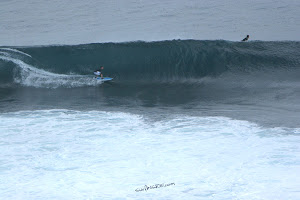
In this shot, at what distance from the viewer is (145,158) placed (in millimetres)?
12078

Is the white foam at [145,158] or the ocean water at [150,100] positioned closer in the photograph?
the white foam at [145,158]

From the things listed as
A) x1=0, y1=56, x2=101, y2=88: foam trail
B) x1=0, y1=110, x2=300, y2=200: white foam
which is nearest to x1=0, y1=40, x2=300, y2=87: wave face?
x1=0, y1=56, x2=101, y2=88: foam trail

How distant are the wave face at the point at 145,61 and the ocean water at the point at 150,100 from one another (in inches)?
2.3

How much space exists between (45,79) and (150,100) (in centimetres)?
561

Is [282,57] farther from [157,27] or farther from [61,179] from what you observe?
[61,179]

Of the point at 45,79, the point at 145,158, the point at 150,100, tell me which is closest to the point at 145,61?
the point at 150,100

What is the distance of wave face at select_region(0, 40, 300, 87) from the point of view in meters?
19.6

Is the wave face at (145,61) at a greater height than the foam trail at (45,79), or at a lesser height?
greater

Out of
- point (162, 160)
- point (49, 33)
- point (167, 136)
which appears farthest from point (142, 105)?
point (49, 33)

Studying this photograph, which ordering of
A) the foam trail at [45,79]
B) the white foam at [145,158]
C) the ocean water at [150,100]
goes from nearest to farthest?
the white foam at [145,158] → the ocean water at [150,100] → the foam trail at [45,79]

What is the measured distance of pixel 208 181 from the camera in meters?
10.8

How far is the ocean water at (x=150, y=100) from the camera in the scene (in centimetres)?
1102

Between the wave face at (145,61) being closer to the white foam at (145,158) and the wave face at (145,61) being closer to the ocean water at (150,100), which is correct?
the ocean water at (150,100)

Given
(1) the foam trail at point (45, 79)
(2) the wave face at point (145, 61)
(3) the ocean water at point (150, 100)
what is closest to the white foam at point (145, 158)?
(3) the ocean water at point (150, 100)
